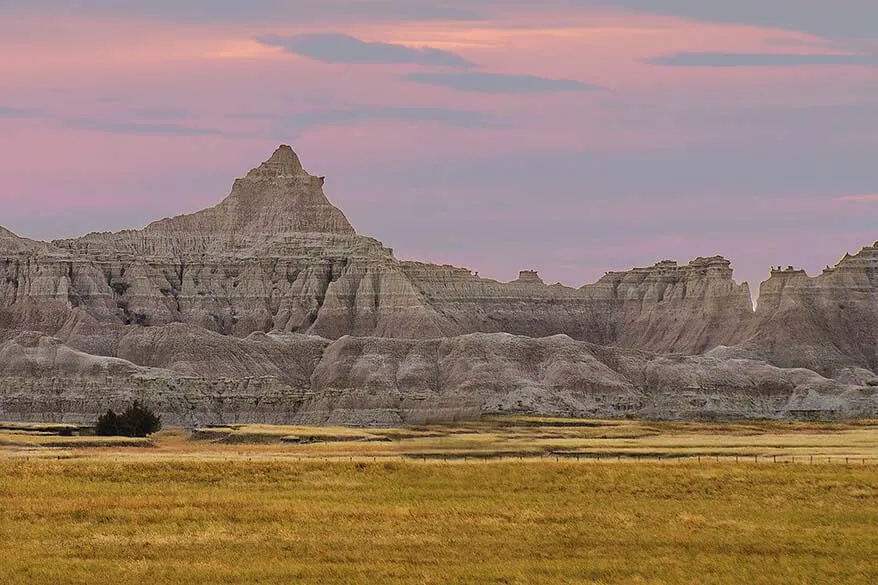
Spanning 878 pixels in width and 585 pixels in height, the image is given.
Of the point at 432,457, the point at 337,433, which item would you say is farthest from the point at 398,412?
the point at 432,457

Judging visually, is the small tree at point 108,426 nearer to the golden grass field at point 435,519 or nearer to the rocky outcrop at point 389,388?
the rocky outcrop at point 389,388

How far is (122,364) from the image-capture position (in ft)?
579

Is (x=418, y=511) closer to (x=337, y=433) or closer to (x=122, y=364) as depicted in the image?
(x=337, y=433)

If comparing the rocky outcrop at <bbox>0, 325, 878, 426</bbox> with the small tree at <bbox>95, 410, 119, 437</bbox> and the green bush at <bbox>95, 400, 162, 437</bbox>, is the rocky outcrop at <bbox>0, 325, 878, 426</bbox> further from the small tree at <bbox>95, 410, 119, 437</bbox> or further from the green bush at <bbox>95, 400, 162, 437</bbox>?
the small tree at <bbox>95, 410, 119, 437</bbox>

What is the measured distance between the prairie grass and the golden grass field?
101 mm

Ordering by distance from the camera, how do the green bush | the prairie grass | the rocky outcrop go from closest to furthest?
the prairie grass
the green bush
the rocky outcrop

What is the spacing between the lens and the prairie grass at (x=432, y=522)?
48000mm

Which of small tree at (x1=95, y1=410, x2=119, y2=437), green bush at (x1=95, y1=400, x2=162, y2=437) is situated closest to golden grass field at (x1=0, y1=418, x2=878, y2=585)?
green bush at (x1=95, y1=400, x2=162, y2=437)

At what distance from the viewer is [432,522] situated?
56531 mm

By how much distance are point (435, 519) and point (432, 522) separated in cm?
73

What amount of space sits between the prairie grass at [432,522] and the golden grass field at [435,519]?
101 millimetres

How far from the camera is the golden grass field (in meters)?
48.1

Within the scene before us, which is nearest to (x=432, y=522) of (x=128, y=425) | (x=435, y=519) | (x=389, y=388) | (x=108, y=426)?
(x=435, y=519)

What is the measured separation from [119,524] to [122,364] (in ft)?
402
